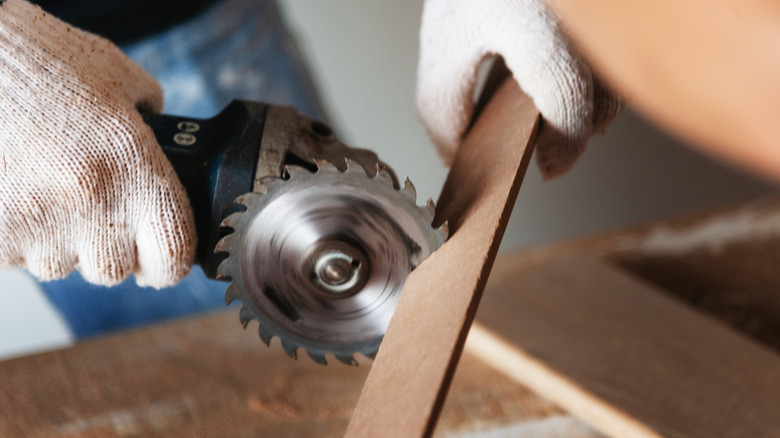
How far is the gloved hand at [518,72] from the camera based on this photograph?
520mm

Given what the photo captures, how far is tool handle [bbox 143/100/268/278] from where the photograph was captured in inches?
19.6

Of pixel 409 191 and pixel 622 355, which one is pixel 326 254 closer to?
pixel 409 191

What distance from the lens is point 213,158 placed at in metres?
0.51

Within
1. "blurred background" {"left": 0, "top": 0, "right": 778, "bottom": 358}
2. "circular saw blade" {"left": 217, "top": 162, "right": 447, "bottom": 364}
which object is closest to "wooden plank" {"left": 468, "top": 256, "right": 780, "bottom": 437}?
"blurred background" {"left": 0, "top": 0, "right": 778, "bottom": 358}

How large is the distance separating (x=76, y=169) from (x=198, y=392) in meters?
0.45

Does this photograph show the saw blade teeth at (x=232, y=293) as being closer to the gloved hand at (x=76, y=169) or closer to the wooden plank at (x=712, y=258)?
the gloved hand at (x=76, y=169)

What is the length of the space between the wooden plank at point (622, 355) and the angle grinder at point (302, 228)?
45 centimetres

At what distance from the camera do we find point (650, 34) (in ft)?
0.81

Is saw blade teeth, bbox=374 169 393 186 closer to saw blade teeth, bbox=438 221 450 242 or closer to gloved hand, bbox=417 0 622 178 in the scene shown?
saw blade teeth, bbox=438 221 450 242

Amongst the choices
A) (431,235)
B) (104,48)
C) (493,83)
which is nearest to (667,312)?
(493,83)

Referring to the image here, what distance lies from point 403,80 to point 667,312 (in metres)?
0.78

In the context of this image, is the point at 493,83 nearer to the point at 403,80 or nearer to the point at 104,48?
the point at 104,48

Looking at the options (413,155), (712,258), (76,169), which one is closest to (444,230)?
(76,169)

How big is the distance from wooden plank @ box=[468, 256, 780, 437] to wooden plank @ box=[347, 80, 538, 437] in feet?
1.42
